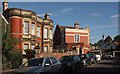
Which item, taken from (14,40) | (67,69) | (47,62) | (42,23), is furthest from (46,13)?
(47,62)

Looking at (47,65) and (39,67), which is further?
(47,65)

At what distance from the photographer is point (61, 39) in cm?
5172

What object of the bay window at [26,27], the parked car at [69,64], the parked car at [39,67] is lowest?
the parked car at [69,64]

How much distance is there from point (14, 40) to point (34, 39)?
31.1ft

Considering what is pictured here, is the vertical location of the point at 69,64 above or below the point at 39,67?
below

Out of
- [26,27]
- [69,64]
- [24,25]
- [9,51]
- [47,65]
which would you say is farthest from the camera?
[26,27]

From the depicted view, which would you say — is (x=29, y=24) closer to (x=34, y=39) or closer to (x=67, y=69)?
(x=34, y=39)

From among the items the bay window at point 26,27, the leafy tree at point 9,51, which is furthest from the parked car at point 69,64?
the bay window at point 26,27

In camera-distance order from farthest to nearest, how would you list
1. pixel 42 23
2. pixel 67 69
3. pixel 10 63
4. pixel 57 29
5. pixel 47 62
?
pixel 57 29 → pixel 42 23 → pixel 10 63 → pixel 67 69 → pixel 47 62

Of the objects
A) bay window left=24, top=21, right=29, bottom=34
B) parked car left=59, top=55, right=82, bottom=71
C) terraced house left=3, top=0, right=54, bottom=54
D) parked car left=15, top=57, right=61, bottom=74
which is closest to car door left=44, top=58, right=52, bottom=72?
parked car left=15, top=57, right=61, bottom=74

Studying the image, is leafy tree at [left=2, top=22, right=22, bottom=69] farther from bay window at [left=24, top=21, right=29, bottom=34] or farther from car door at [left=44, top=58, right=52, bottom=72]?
bay window at [left=24, top=21, right=29, bottom=34]

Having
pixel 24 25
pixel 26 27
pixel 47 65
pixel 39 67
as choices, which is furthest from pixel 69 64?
pixel 24 25

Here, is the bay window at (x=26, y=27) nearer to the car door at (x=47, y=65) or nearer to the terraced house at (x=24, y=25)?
the terraced house at (x=24, y=25)

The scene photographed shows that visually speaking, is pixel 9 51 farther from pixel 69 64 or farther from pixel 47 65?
pixel 47 65
